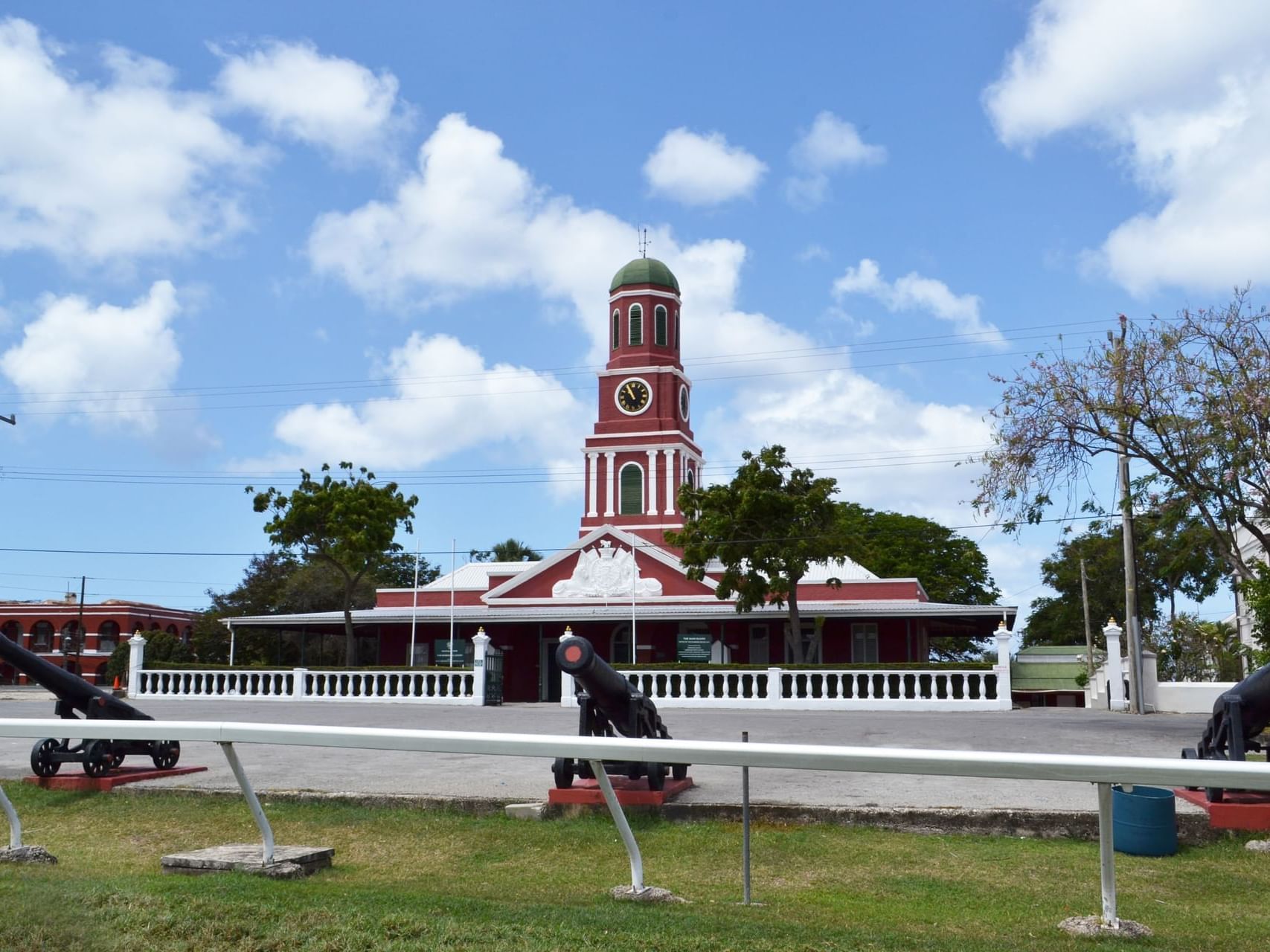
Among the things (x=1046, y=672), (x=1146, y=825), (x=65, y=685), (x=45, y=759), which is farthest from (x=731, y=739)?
(x=1046, y=672)

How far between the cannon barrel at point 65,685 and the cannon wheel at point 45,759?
467mm

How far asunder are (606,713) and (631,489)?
36.3 metres

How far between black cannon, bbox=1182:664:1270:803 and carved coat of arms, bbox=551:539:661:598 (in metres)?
28.9

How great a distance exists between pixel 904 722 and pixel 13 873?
15.3m

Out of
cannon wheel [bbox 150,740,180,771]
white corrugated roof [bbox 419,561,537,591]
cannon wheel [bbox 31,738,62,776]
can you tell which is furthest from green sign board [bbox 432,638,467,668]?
cannon wheel [bbox 31,738,62,776]

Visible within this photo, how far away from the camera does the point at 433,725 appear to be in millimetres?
18844

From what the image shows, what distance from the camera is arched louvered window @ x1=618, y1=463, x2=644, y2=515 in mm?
45656

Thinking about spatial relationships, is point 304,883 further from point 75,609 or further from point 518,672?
point 75,609

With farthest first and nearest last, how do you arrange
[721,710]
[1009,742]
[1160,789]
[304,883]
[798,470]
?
[798,470] → [721,710] → [1009,742] → [1160,789] → [304,883]

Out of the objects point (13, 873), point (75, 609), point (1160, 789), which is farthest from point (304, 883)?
point (75, 609)

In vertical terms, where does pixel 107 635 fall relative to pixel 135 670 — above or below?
above

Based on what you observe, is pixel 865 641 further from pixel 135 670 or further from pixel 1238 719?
pixel 1238 719

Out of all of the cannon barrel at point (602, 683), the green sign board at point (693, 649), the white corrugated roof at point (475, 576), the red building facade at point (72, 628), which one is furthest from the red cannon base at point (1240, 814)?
the red building facade at point (72, 628)

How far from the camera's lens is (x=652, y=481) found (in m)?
45.4
